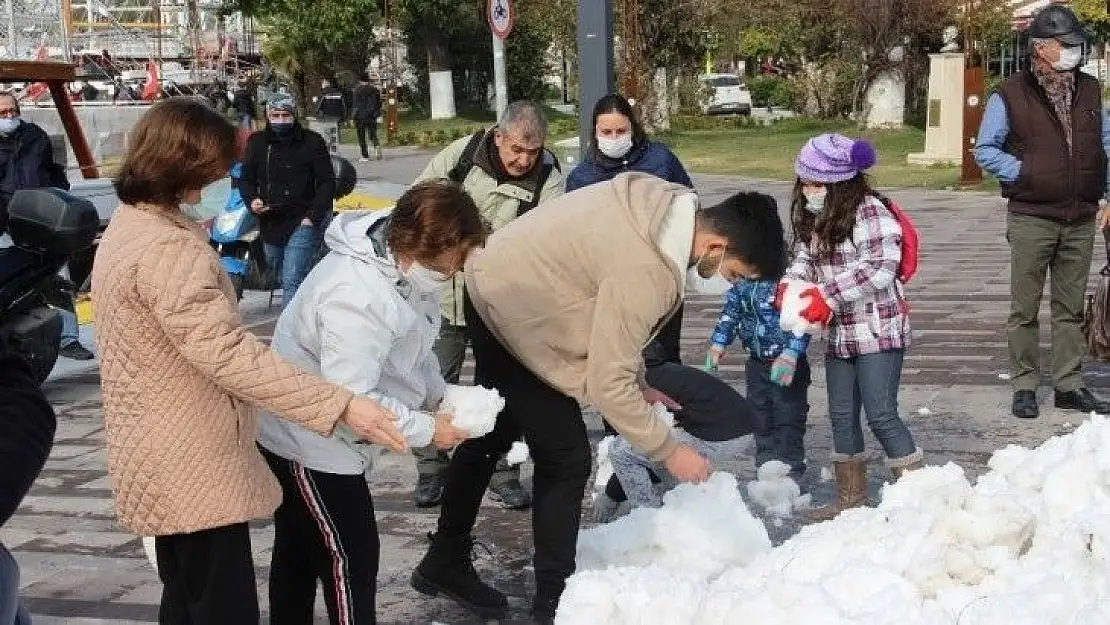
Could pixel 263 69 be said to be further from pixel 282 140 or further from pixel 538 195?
pixel 538 195

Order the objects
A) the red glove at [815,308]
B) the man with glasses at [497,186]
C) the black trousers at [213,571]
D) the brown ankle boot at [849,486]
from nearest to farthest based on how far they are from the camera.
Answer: the black trousers at [213,571] → the red glove at [815,308] → the brown ankle boot at [849,486] → the man with glasses at [497,186]

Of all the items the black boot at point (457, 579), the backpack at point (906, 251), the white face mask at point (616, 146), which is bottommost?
the black boot at point (457, 579)

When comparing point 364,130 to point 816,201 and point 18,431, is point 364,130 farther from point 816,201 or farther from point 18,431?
point 18,431

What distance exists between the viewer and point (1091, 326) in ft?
25.6

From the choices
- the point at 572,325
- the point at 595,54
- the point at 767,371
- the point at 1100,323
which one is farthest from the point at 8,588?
the point at 595,54

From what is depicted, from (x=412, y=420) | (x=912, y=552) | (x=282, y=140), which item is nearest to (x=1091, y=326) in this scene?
(x=912, y=552)

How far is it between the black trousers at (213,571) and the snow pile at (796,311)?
106 inches

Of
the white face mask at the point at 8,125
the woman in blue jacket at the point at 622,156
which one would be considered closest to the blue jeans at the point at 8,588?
the woman in blue jacket at the point at 622,156

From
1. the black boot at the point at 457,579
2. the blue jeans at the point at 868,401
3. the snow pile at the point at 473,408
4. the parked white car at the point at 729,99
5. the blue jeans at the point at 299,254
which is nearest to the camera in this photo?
the snow pile at the point at 473,408

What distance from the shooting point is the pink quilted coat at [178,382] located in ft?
Answer: 11.5

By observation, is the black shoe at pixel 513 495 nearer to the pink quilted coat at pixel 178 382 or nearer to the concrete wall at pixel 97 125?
the pink quilted coat at pixel 178 382

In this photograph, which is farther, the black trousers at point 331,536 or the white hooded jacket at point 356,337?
the black trousers at point 331,536

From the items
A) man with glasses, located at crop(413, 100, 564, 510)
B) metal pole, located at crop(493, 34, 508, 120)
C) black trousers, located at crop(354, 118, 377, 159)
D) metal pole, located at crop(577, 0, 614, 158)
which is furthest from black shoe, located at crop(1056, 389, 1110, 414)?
black trousers, located at crop(354, 118, 377, 159)

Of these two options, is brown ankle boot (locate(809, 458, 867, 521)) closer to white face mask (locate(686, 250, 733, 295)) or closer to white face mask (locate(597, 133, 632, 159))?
white face mask (locate(686, 250, 733, 295))
